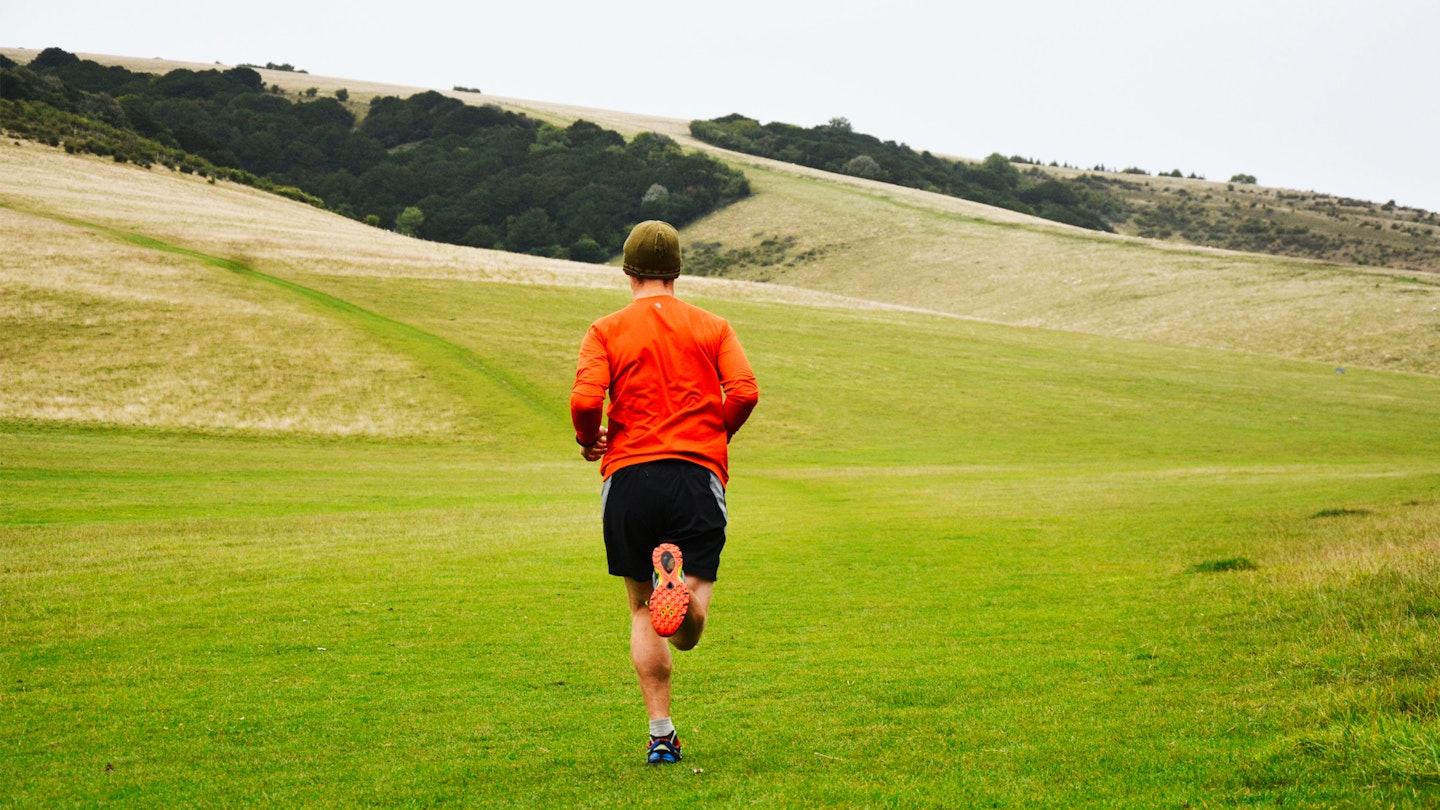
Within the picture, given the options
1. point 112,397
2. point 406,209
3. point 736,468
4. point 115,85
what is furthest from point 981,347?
point 115,85

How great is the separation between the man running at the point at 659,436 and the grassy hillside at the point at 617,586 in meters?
0.95

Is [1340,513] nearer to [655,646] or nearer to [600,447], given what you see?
[655,646]

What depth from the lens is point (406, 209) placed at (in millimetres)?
128375

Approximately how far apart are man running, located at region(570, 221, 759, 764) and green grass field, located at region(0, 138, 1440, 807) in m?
0.95

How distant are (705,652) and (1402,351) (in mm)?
67905

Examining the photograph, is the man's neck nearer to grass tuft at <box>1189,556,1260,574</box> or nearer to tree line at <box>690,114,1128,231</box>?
grass tuft at <box>1189,556,1260,574</box>

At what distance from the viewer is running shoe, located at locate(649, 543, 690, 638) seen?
5.98 metres

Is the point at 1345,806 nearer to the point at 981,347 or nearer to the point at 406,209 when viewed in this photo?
the point at 981,347

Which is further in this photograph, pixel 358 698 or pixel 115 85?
pixel 115 85

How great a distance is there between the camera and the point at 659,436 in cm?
647

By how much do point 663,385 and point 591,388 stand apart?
0.45 metres

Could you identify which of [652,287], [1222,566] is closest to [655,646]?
[652,287]

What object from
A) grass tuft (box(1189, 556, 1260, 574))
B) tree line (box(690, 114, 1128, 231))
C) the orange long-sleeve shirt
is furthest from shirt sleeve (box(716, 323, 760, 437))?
tree line (box(690, 114, 1128, 231))

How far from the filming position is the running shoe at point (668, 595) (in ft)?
19.6
